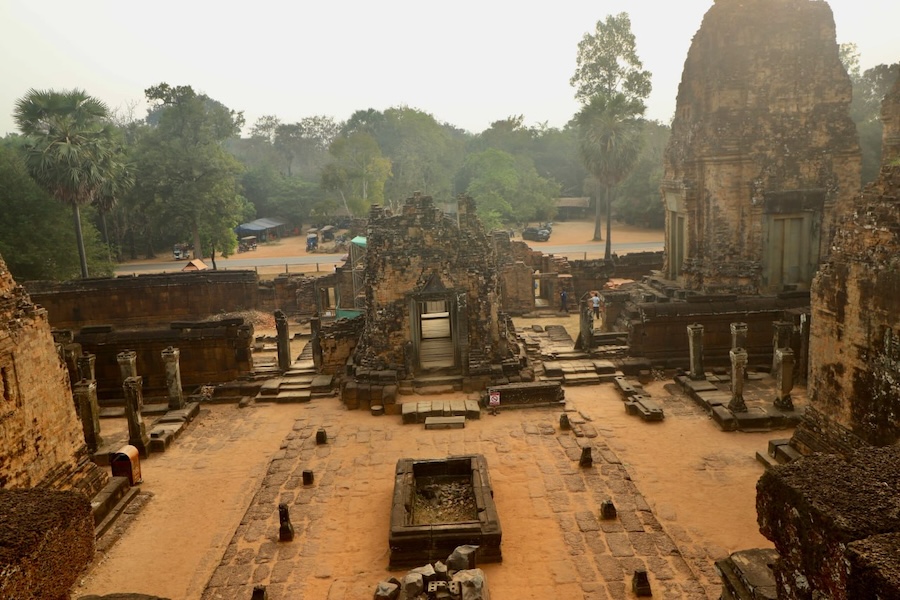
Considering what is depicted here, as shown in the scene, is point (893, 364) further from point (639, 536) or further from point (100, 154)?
point (100, 154)

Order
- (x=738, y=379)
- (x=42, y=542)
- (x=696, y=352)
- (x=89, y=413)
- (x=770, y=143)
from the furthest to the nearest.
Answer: (x=770, y=143), (x=696, y=352), (x=738, y=379), (x=89, y=413), (x=42, y=542)

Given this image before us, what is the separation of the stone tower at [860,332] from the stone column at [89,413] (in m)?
13.9

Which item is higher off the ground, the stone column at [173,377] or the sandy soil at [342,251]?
the sandy soil at [342,251]

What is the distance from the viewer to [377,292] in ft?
57.3

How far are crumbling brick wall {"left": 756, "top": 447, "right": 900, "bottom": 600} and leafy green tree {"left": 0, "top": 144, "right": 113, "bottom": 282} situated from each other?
32739mm

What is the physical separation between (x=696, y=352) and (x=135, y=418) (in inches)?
515

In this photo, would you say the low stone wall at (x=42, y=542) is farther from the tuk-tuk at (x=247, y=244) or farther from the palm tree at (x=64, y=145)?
the tuk-tuk at (x=247, y=244)

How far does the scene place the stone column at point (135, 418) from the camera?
46.6ft

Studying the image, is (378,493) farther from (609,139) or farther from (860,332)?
(609,139)

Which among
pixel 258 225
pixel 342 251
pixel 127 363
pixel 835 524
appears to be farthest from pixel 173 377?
pixel 258 225

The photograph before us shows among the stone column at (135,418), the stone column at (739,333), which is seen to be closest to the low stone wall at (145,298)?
the stone column at (135,418)

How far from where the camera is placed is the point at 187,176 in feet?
129

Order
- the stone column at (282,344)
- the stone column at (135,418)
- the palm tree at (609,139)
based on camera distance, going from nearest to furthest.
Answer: the stone column at (135,418) → the stone column at (282,344) → the palm tree at (609,139)

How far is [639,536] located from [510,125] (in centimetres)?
6004
